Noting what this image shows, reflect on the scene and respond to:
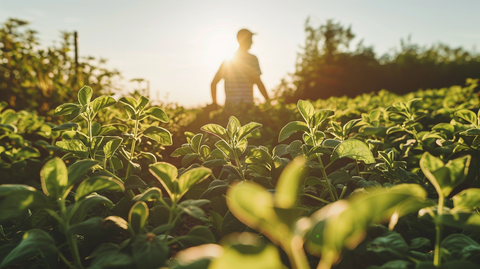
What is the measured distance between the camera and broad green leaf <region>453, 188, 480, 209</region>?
2.23ft

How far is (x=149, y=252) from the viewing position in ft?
2.11

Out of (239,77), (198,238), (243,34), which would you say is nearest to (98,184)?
(198,238)

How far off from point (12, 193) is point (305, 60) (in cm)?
2604

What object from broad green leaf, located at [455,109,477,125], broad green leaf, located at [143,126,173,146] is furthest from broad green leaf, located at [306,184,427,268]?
broad green leaf, located at [455,109,477,125]

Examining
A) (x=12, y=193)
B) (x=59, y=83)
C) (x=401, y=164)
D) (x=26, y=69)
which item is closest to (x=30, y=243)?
(x=12, y=193)

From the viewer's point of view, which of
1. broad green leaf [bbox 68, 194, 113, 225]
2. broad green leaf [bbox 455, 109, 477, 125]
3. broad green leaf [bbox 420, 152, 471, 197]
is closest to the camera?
broad green leaf [bbox 420, 152, 471, 197]

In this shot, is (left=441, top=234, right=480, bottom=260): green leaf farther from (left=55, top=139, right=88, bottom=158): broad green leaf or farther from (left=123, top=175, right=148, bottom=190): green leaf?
(left=55, top=139, right=88, bottom=158): broad green leaf

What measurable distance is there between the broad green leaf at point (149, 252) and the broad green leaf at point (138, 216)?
84 mm

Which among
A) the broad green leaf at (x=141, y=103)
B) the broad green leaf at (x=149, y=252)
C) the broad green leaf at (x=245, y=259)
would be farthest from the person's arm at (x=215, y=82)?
the broad green leaf at (x=245, y=259)

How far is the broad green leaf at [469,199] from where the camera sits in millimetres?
678

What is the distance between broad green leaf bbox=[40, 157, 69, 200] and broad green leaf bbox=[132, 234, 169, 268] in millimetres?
253

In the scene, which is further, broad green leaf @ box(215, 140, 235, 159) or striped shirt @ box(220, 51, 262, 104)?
striped shirt @ box(220, 51, 262, 104)

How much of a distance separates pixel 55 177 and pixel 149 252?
32 cm

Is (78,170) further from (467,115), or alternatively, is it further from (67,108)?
(467,115)
